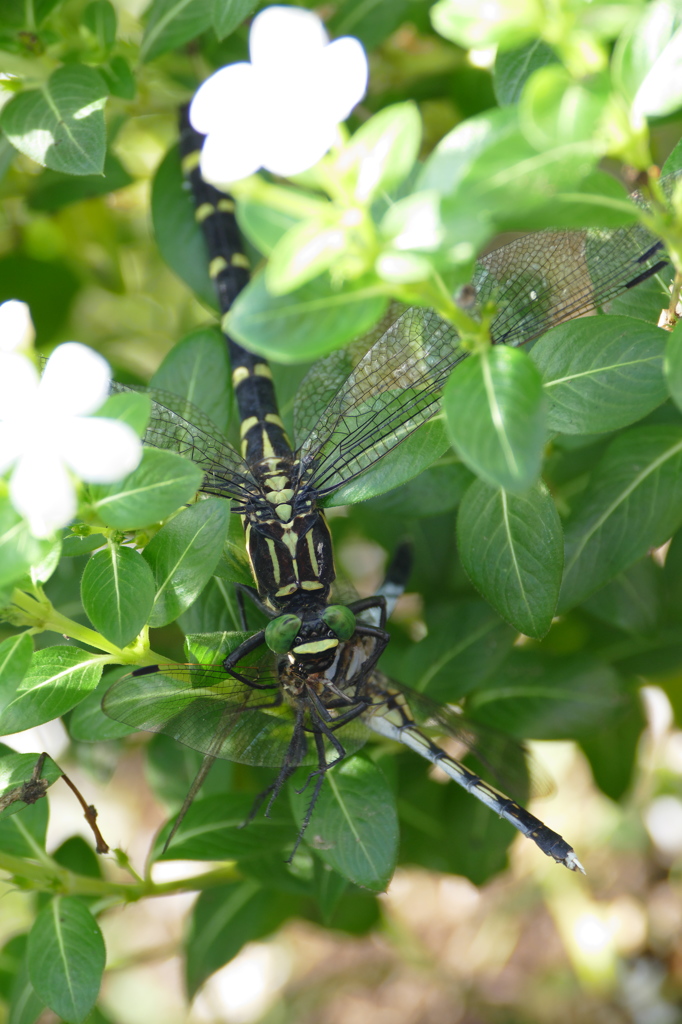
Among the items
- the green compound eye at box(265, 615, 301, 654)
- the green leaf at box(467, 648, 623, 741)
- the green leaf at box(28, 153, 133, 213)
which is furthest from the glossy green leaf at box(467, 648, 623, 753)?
the green leaf at box(28, 153, 133, 213)

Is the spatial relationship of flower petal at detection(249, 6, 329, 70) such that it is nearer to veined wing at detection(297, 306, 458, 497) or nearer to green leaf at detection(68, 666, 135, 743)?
veined wing at detection(297, 306, 458, 497)

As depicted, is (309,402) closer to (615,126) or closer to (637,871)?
(615,126)

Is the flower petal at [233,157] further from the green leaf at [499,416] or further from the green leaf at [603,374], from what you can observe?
the green leaf at [603,374]

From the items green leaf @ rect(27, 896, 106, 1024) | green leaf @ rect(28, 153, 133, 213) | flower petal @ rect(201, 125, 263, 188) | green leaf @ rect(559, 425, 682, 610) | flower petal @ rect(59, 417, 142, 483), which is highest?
green leaf @ rect(28, 153, 133, 213)

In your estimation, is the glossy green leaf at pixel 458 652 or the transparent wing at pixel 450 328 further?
the glossy green leaf at pixel 458 652

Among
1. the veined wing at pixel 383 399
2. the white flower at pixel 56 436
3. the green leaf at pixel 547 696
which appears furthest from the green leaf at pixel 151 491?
the green leaf at pixel 547 696

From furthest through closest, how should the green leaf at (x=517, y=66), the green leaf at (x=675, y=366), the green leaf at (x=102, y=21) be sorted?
the green leaf at (x=102, y=21)
the green leaf at (x=517, y=66)
the green leaf at (x=675, y=366)

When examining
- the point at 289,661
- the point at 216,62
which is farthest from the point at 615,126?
the point at 216,62
